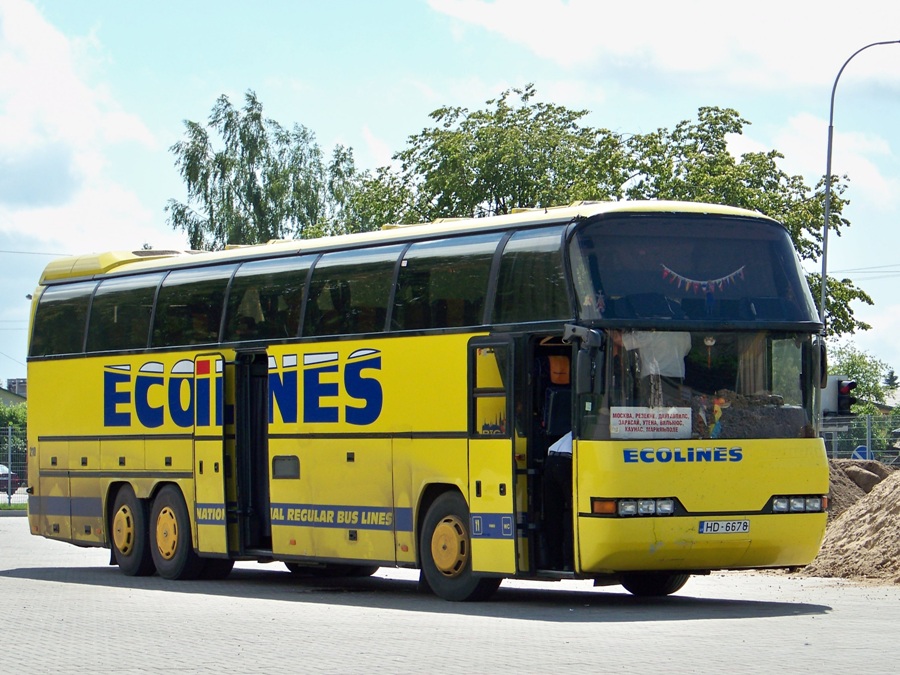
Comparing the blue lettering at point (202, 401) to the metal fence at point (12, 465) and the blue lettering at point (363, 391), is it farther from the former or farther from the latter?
the metal fence at point (12, 465)

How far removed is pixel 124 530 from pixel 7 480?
28.4 m

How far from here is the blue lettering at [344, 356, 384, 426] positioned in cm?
1828

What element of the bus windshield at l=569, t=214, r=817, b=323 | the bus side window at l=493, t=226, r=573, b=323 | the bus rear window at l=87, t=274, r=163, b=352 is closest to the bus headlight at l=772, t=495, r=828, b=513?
the bus windshield at l=569, t=214, r=817, b=323

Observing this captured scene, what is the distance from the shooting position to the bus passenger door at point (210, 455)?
67.9 ft

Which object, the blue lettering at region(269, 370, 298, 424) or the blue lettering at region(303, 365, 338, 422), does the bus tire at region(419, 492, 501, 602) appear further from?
the blue lettering at region(269, 370, 298, 424)

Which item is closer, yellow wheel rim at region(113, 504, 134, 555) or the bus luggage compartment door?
the bus luggage compartment door

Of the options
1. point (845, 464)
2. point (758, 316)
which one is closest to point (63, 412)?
point (758, 316)

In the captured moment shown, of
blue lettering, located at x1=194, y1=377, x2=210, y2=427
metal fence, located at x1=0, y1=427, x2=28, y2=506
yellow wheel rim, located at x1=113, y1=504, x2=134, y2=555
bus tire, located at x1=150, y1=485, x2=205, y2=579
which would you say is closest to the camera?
blue lettering, located at x1=194, y1=377, x2=210, y2=427

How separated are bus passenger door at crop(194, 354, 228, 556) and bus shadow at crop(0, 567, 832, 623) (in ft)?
2.20

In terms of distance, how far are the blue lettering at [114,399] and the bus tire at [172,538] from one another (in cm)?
118

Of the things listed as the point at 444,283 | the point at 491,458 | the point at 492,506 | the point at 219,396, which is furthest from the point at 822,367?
the point at 219,396

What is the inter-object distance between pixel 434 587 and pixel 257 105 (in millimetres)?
54059

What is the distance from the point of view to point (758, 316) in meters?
16.4

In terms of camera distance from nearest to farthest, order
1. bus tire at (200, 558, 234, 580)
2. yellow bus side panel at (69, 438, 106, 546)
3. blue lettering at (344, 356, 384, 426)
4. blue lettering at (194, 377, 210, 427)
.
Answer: blue lettering at (344, 356, 384, 426)
blue lettering at (194, 377, 210, 427)
bus tire at (200, 558, 234, 580)
yellow bus side panel at (69, 438, 106, 546)
